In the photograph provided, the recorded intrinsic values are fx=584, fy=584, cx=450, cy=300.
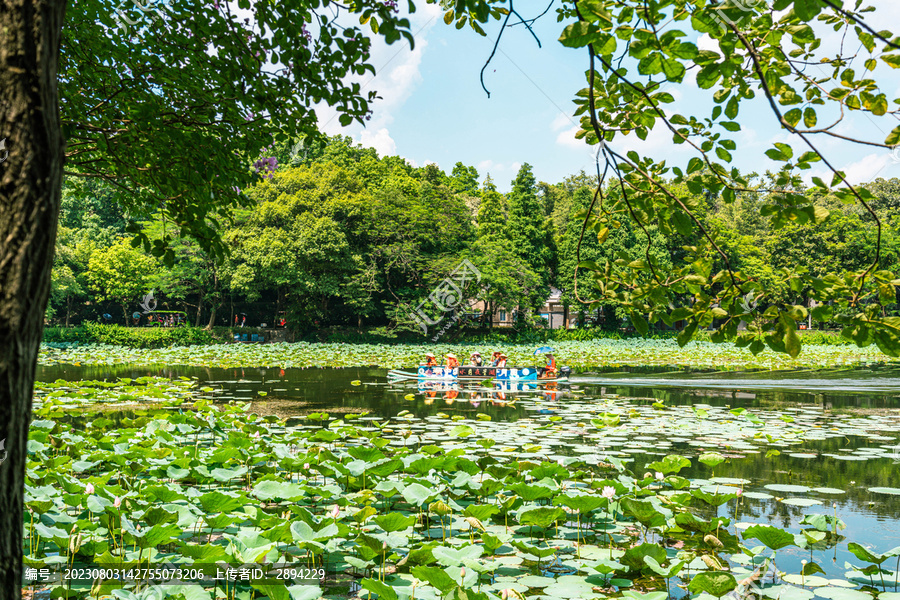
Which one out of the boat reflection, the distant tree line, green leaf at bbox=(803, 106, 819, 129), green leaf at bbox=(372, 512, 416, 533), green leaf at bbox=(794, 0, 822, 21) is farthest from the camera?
the distant tree line

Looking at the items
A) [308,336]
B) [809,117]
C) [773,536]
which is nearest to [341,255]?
[308,336]

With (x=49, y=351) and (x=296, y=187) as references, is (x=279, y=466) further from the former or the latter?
(x=296, y=187)

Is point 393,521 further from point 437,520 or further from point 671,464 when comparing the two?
point 671,464

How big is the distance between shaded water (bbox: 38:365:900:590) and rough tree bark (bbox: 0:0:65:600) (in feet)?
11.2

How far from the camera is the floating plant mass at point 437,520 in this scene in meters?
2.42

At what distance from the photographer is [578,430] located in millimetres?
6703

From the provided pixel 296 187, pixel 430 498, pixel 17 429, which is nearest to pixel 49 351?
pixel 296 187

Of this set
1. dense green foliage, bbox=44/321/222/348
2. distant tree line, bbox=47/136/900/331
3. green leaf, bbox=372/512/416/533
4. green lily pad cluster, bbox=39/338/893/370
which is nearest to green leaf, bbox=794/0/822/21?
green leaf, bbox=372/512/416/533

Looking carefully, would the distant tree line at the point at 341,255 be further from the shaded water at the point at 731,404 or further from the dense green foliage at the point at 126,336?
the shaded water at the point at 731,404

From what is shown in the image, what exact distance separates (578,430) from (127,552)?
505 cm

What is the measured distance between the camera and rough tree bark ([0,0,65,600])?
3.78ft

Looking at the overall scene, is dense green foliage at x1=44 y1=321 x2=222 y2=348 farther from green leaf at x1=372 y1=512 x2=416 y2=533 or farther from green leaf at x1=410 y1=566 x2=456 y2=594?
green leaf at x1=410 y1=566 x2=456 y2=594

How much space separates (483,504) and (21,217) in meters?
2.77

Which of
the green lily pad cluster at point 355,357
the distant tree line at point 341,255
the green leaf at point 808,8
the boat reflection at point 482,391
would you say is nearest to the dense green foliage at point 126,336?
the green lily pad cluster at point 355,357
